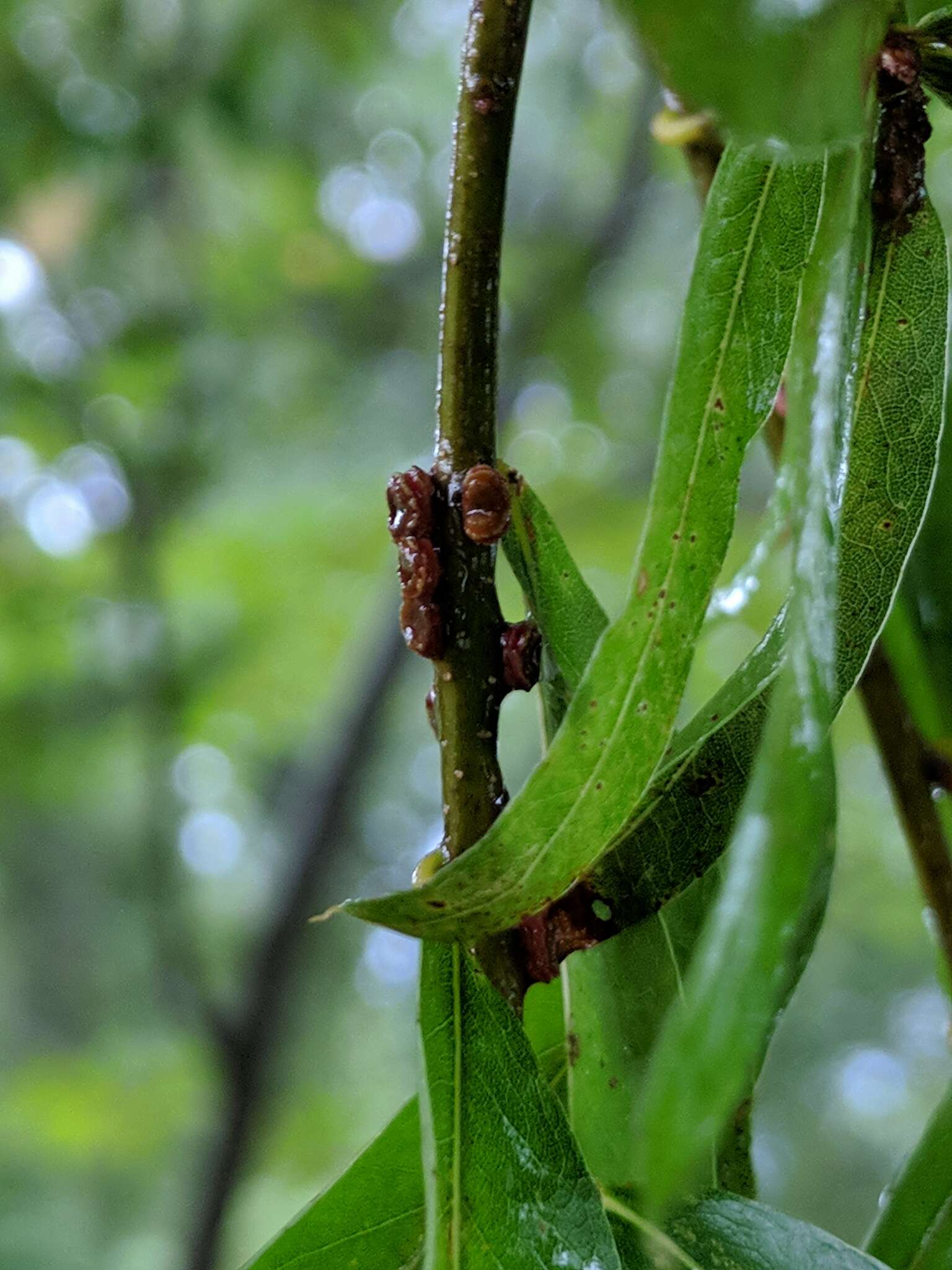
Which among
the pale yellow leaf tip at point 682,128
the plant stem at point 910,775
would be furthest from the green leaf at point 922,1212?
the pale yellow leaf tip at point 682,128

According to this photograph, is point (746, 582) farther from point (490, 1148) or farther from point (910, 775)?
point (490, 1148)

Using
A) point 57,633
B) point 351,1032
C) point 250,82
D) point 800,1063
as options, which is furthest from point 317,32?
point 800,1063

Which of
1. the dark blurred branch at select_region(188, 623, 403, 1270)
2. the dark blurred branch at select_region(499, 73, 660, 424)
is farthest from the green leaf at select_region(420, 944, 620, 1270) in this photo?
the dark blurred branch at select_region(499, 73, 660, 424)

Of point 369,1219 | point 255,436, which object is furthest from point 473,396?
point 255,436

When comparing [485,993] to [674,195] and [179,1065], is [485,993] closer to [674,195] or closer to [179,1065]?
[179,1065]

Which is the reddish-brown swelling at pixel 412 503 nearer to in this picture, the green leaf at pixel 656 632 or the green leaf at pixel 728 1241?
Answer: the green leaf at pixel 656 632

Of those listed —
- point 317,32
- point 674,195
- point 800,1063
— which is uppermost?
point 674,195

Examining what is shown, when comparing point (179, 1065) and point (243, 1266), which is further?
point (179, 1065)
